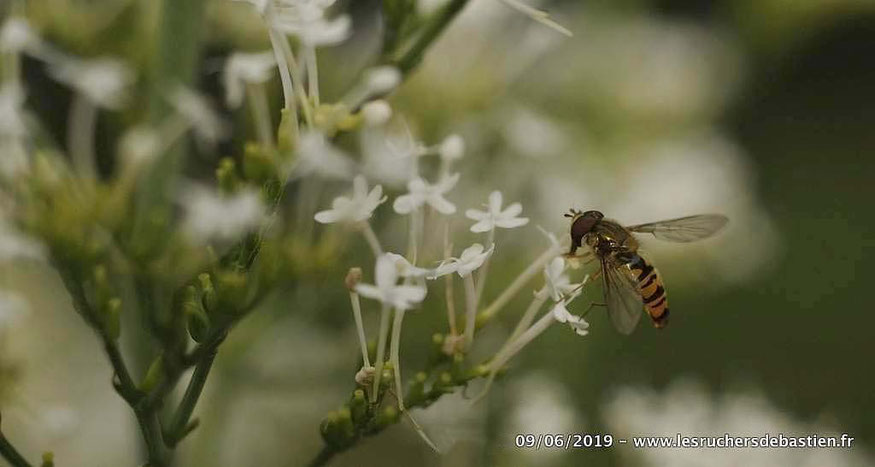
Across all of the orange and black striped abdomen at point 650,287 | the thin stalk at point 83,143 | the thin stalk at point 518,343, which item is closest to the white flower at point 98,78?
the thin stalk at point 83,143

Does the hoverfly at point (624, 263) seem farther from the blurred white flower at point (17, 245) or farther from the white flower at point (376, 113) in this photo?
the blurred white flower at point (17, 245)

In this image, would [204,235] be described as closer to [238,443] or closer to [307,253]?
[307,253]

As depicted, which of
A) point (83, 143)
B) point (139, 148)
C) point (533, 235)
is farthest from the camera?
point (533, 235)

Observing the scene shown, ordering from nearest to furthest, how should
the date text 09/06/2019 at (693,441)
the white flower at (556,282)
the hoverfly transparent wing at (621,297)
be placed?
the white flower at (556,282)
the hoverfly transparent wing at (621,297)
the date text 09/06/2019 at (693,441)

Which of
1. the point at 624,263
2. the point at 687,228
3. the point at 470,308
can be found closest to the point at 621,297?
the point at 624,263

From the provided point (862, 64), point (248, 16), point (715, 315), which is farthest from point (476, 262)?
point (862, 64)

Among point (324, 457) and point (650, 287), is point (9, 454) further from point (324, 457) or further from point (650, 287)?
point (650, 287)

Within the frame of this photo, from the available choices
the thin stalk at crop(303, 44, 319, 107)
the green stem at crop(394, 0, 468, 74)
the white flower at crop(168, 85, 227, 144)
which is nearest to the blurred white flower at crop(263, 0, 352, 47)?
the thin stalk at crop(303, 44, 319, 107)
